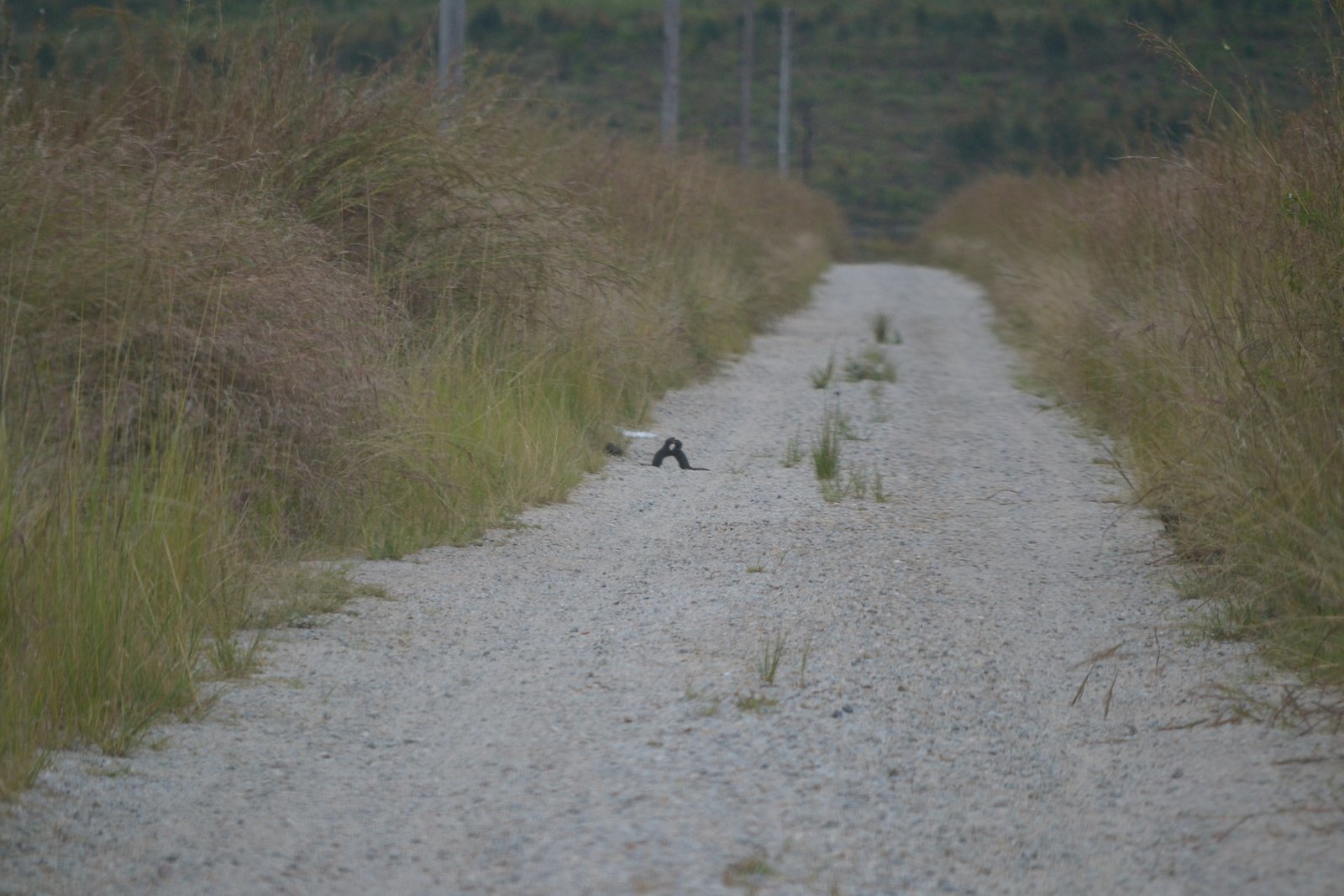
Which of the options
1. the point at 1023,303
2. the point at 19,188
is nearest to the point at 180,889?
the point at 19,188

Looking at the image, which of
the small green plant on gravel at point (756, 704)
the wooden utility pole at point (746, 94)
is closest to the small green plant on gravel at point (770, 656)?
the small green plant on gravel at point (756, 704)

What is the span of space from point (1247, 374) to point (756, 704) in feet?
7.71

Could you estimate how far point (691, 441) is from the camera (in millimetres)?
7883

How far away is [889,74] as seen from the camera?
55.0m

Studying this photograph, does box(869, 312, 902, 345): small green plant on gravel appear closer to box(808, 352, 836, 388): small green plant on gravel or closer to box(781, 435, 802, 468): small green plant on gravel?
box(808, 352, 836, 388): small green plant on gravel

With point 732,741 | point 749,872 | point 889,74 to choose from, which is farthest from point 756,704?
point 889,74

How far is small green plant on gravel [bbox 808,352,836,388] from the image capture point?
1016 centimetres

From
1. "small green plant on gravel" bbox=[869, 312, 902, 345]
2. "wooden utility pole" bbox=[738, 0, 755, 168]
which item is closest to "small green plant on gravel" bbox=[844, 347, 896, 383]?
"small green plant on gravel" bbox=[869, 312, 902, 345]

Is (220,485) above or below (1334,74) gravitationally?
below

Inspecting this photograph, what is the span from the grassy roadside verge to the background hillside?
35208mm

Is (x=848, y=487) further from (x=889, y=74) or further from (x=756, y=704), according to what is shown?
(x=889, y=74)

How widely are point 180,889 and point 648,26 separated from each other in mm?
53062

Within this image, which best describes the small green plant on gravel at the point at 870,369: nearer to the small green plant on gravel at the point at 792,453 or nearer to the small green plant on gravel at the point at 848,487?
the small green plant on gravel at the point at 792,453

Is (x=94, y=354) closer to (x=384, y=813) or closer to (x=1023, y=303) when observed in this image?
(x=384, y=813)
